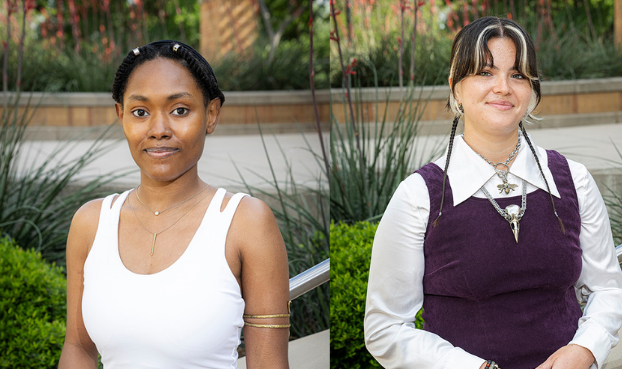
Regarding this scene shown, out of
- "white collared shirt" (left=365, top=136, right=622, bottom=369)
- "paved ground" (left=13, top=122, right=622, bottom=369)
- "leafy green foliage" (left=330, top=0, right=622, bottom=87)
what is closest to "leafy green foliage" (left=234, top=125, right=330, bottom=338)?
"paved ground" (left=13, top=122, right=622, bottom=369)

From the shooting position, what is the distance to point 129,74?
125 cm

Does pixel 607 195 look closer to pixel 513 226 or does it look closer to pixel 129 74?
pixel 513 226

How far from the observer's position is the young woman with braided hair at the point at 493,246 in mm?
1337

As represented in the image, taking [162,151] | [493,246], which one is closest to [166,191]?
[162,151]

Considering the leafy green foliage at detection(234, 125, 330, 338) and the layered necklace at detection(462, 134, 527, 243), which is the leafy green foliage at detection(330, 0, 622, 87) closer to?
the leafy green foliage at detection(234, 125, 330, 338)

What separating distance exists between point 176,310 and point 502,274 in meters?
0.68

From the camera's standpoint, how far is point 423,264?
139cm

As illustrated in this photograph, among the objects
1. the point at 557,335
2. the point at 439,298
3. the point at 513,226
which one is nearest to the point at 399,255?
the point at 439,298

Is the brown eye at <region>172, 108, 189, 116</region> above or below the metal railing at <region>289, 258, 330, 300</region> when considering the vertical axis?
above

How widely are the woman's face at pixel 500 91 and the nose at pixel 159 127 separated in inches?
25.6

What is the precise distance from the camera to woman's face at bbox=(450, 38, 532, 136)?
1340mm

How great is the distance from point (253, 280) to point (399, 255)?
34 centimetres

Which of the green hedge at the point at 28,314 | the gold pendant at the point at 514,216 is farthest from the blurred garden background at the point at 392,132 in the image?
the green hedge at the point at 28,314

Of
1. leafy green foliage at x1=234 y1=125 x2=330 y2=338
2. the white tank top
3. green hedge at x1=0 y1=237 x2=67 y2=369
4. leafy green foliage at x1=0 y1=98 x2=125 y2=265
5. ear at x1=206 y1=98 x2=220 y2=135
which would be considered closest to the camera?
the white tank top
